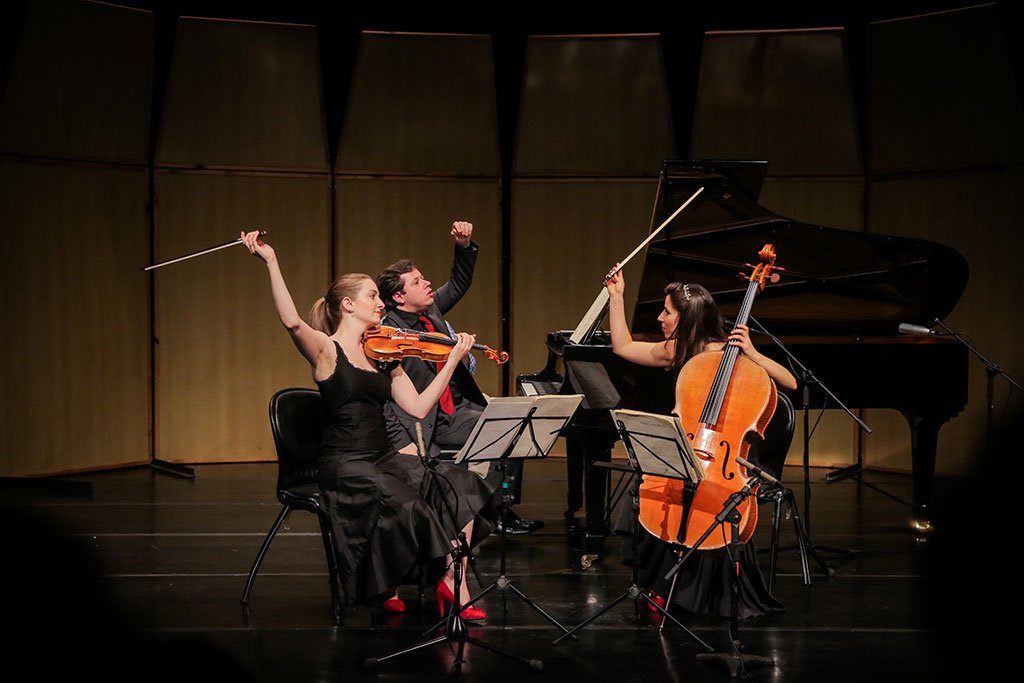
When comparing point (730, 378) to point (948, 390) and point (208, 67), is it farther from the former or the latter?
point (208, 67)

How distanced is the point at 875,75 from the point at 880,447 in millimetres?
2664

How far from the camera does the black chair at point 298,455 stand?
13.3 ft

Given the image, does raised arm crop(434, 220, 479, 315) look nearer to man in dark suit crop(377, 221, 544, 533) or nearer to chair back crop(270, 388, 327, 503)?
man in dark suit crop(377, 221, 544, 533)

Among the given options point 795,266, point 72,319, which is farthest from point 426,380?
point 72,319

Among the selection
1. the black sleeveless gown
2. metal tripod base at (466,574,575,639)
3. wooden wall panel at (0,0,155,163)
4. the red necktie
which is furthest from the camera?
wooden wall panel at (0,0,155,163)

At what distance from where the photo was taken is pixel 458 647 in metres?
3.64

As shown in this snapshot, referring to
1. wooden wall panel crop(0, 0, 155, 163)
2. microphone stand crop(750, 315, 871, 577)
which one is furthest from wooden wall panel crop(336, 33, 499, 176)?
microphone stand crop(750, 315, 871, 577)

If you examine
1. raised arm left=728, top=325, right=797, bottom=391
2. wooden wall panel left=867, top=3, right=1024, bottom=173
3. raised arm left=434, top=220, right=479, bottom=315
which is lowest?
raised arm left=728, top=325, right=797, bottom=391

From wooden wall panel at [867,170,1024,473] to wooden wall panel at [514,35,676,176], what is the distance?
1.78 meters

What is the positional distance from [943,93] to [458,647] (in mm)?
5403

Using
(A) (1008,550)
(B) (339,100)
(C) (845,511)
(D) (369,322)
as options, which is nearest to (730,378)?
(D) (369,322)

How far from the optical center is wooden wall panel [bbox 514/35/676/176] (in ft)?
25.0

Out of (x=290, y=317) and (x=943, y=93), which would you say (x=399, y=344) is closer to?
(x=290, y=317)

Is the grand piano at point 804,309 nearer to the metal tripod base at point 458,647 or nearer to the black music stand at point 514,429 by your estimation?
the black music stand at point 514,429
